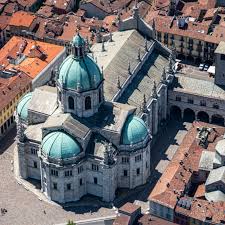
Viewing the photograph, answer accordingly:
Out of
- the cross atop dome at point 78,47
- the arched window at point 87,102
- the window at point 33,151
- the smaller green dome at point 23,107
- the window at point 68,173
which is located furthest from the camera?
the smaller green dome at point 23,107

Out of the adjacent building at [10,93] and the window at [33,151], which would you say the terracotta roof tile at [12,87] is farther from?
the window at [33,151]

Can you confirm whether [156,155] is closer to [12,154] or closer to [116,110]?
[116,110]

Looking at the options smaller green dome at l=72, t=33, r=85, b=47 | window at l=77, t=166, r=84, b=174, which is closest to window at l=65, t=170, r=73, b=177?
window at l=77, t=166, r=84, b=174

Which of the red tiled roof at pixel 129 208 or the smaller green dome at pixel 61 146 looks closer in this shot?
the red tiled roof at pixel 129 208

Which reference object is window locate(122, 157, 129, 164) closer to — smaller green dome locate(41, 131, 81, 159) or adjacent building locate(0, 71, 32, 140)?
smaller green dome locate(41, 131, 81, 159)

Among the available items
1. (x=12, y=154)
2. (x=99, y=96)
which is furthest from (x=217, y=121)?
(x=12, y=154)

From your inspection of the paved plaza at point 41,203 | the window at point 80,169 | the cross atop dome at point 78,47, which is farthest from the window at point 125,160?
the cross atop dome at point 78,47

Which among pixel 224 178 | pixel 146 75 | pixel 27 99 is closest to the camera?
pixel 224 178
